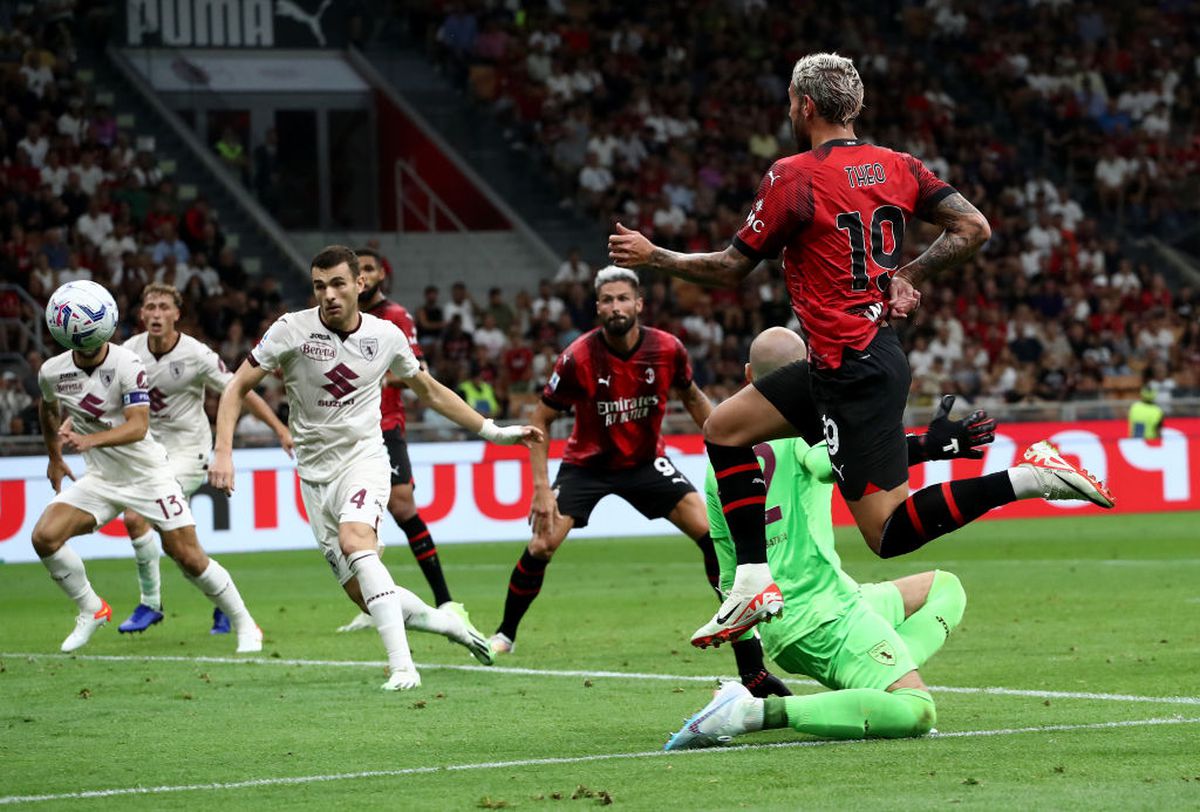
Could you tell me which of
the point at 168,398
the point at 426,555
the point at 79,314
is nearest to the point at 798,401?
the point at 79,314

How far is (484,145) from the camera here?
3269cm

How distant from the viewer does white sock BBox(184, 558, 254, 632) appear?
11977mm

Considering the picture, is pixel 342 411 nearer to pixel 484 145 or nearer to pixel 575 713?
pixel 575 713

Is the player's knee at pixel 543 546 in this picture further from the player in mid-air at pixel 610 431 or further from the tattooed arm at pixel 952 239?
the tattooed arm at pixel 952 239

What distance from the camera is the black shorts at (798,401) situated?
302 inches

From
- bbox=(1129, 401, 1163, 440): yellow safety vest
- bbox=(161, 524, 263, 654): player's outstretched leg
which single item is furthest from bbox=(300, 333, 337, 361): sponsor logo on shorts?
bbox=(1129, 401, 1163, 440): yellow safety vest

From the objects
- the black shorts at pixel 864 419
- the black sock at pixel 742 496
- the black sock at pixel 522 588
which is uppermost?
the black shorts at pixel 864 419

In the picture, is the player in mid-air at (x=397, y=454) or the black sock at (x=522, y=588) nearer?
the black sock at (x=522, y=588)

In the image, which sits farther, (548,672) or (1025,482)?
(548,672)

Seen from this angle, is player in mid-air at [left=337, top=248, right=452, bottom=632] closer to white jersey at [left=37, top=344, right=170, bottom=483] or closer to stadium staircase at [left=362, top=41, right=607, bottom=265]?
white jersey at [left=37, top=344, right=170, bottom=483]

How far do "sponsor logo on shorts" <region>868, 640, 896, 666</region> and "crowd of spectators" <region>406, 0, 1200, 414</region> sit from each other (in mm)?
18780

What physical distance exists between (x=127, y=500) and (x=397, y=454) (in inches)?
78.3

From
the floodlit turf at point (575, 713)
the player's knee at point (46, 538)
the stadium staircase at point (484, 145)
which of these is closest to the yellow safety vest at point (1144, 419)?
the floodlit turf at point (575, 713)

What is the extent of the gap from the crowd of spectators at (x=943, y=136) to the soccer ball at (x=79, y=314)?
15045mm
